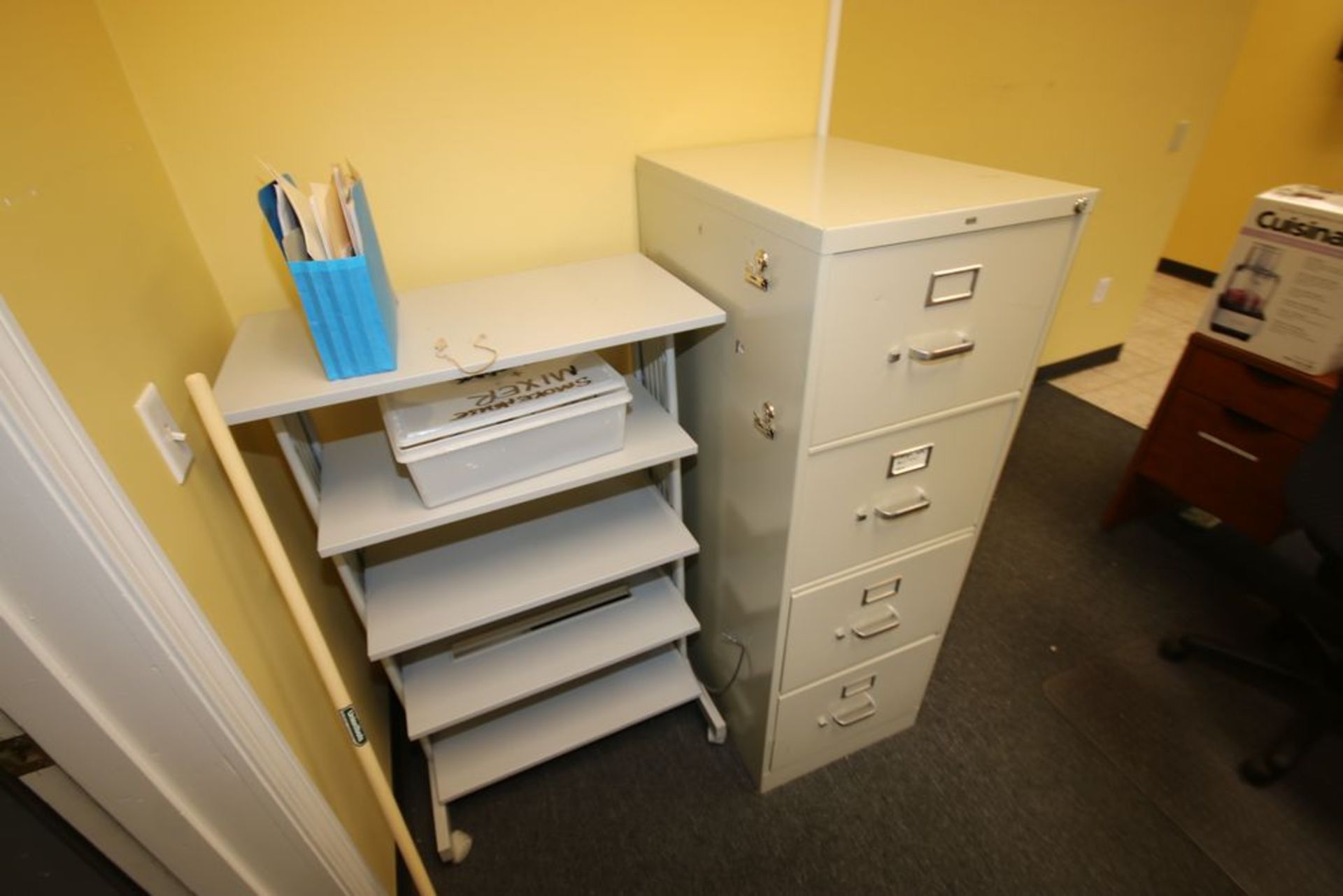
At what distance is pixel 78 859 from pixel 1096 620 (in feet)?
7.11

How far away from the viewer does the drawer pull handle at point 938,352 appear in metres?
0.90

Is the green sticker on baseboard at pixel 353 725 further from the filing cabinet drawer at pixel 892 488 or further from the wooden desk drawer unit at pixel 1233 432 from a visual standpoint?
the wooden desk drawer unit at pixel 1233 432

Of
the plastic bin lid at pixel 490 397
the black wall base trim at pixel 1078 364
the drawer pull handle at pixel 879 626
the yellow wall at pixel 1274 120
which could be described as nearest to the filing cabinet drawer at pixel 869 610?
the drawer pull handle at pixel 879 626

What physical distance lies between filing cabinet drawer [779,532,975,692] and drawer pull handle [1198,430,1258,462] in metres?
1.00

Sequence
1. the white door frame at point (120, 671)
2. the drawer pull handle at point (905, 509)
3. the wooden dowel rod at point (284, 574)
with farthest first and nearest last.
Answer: the drawer pull handle at point (905, 509) → the wooden dowel rod at point (284, 574) → the white door frame at point (120, 671)

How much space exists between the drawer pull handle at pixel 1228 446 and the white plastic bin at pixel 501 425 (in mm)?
1675

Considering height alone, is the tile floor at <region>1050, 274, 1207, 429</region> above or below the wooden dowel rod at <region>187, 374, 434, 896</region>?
below

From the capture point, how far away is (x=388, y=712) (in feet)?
4.89

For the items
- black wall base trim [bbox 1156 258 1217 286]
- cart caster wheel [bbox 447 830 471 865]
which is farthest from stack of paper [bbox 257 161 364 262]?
black wall base trim [bbox 1156 258 1217 286]

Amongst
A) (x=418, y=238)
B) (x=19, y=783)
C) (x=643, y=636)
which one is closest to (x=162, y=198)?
(x=418, y=238)

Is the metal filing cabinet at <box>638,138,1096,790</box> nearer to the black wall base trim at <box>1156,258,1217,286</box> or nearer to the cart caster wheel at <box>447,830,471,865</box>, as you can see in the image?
the cart caster wheel at <box>447,830,471,865</box>

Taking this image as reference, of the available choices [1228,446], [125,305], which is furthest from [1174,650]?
[125,305]

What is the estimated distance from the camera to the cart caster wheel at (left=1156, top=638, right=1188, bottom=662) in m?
1.64

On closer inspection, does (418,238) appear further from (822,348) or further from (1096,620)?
(1096,620)
